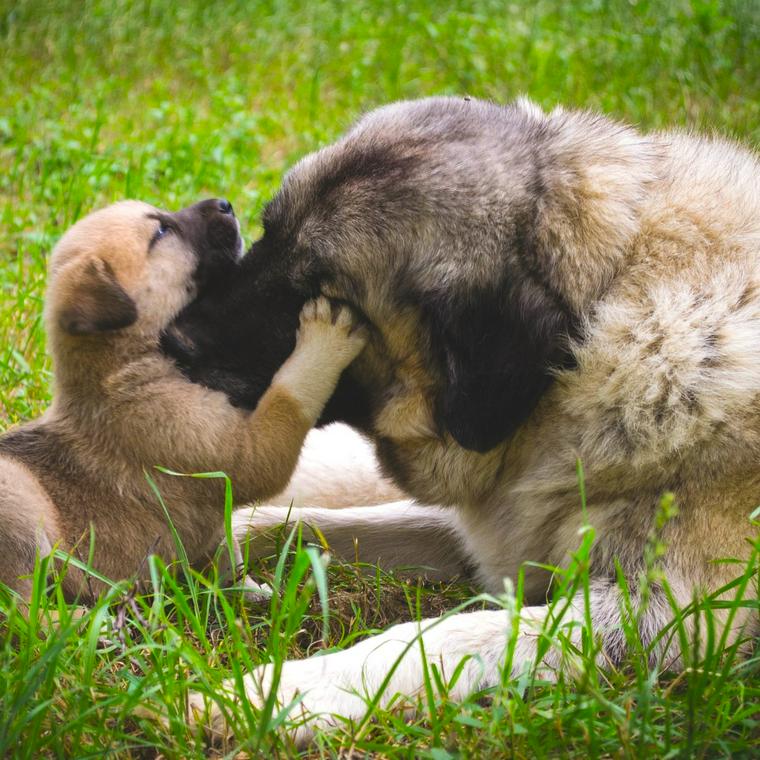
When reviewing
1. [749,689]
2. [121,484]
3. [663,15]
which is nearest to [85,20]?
[663,15]

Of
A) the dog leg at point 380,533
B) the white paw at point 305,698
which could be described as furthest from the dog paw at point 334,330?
the white paw at point 305,698

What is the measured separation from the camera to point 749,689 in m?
2.14

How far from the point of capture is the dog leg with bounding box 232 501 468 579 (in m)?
3.16

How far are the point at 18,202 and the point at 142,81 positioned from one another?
5.86 ft

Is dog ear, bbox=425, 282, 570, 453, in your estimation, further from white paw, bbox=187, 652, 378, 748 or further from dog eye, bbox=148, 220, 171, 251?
dog eye, bbox=148, 220, 171, 251

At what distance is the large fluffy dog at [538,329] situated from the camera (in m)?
2.38

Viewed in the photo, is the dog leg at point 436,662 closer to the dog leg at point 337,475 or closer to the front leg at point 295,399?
the front leg at point 295,399

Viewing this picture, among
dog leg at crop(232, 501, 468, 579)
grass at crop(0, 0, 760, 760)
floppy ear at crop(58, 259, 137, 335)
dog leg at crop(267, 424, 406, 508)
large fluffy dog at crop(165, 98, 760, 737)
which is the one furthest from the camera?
dog leg at crop(267, 424, 406, 508)

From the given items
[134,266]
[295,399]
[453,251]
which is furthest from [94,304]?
[453,251]

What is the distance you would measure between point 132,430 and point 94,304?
0.38 m

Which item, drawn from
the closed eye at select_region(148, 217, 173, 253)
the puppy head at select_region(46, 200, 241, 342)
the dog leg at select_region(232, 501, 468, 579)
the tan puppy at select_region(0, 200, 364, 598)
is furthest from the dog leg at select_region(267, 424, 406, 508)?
the closed eye at select_region(148, 217, 173, 253)

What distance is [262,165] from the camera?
17.9 ft

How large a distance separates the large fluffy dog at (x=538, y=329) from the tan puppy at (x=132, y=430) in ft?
0.61

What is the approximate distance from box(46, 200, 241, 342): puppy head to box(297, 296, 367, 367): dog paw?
1.83ft
